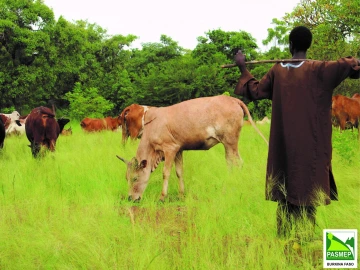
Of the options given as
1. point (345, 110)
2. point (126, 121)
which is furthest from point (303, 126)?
point (345, 110)

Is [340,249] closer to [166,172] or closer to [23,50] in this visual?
[166,172]

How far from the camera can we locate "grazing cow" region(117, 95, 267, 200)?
23.6 feet

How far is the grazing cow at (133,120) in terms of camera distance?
37.0 feet

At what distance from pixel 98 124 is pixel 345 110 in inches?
402

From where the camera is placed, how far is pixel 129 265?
147 inches

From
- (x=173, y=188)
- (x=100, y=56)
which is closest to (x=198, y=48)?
(x=100, y=56)

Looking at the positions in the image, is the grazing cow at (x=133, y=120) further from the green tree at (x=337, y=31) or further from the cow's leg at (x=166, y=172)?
the green tree at (x=337, y=31)

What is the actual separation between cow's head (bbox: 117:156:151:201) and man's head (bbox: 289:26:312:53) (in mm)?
3310

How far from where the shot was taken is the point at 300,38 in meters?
4.12

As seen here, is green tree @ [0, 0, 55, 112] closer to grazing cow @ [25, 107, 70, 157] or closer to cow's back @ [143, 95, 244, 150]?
grazing cow @ [25, 107, 70, 157]

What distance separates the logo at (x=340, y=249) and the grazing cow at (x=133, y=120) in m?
7.84

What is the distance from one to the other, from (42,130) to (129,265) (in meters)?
6.71

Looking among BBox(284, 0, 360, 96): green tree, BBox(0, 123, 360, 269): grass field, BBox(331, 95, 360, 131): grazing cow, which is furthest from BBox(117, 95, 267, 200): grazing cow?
BBox(284, 0, 360, 96): green tree

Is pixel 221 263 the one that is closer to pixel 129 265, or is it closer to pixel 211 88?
pixel 129 265
